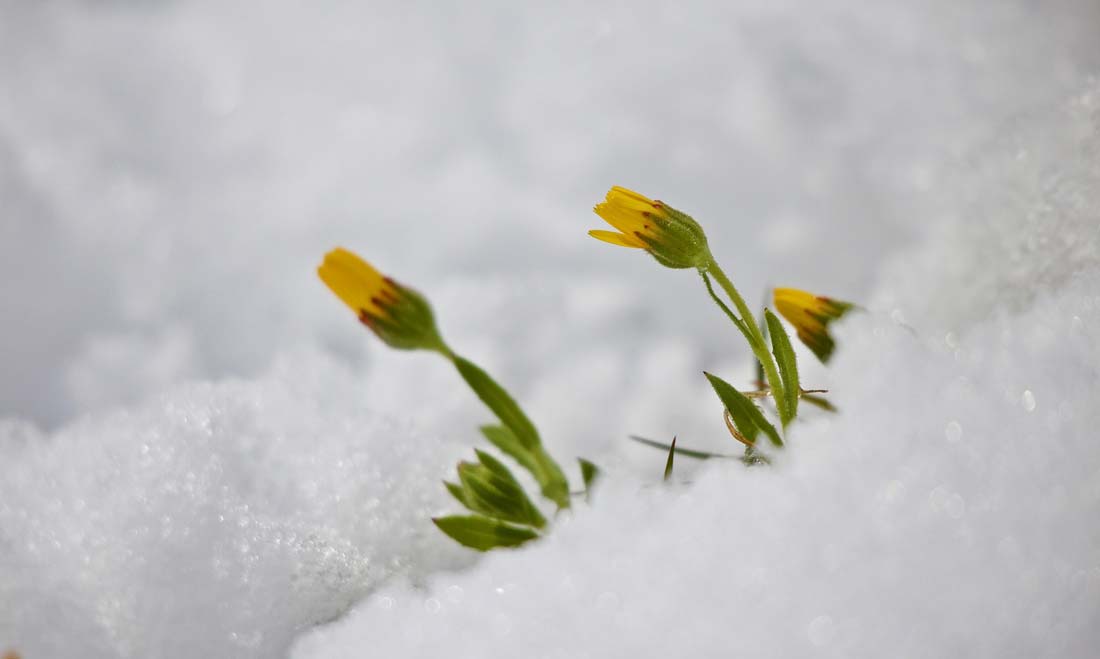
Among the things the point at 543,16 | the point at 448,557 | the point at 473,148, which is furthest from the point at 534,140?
the point at 448,557

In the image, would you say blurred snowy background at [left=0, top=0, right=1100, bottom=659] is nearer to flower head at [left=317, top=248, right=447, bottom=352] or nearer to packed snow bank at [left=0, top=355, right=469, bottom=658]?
packed snow bank at [left=0, top=355, right=469, bottom=658]

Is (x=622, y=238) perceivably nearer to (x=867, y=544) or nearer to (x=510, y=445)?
(x=510, y=445)

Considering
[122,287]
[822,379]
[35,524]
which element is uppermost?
[822,379]

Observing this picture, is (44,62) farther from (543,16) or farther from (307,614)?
(307,614)

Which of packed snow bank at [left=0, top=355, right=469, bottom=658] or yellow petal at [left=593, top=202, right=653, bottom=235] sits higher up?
yellow petal at [left=593, top=202, right=653, bottom=235]

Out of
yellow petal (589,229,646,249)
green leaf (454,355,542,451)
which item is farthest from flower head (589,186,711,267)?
green leaf (454,355,542,451)
